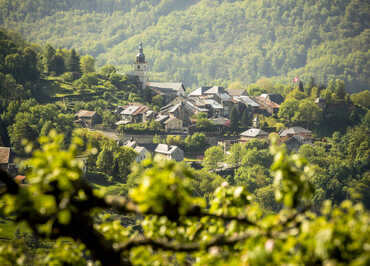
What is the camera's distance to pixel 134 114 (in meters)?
54.7

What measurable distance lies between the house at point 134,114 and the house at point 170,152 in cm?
886

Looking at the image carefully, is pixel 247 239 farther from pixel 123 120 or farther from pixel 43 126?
pixel 123 120

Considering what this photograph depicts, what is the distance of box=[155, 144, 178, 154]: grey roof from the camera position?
45681 millimetres

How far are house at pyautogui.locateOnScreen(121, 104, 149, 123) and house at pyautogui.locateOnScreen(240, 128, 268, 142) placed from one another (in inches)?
533

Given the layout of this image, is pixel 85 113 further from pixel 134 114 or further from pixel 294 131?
pixel 294 131

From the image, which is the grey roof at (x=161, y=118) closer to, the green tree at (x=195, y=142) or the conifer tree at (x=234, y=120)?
the green tree at (x=195, y=142)

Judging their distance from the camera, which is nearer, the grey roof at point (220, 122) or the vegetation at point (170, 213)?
the vegetation at point (170, 213)

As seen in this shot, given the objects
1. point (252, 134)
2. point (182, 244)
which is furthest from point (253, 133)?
point (182, 244)

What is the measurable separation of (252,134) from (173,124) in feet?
34.8

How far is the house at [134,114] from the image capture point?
179 ft

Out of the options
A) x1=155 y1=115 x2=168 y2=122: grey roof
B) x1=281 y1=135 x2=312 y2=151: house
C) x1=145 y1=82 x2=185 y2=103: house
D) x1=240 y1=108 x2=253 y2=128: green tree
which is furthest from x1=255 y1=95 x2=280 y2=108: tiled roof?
x1=155 y1=115 x2=168 y2=122: grey roof

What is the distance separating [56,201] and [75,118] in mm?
51374

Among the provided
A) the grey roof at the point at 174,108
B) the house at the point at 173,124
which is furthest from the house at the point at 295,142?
the grey roof at the point at 174,108

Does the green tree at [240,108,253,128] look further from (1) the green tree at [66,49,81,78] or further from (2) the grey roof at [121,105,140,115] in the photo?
(1) the green tree at [66,49,81,78]
